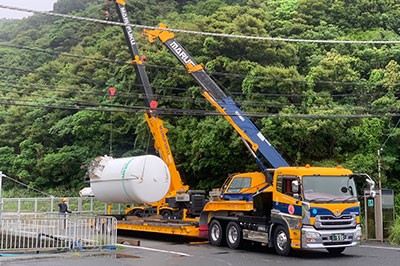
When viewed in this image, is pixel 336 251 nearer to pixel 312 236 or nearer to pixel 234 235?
pixel 312 236

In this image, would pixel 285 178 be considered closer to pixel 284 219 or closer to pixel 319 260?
pixel 284 219

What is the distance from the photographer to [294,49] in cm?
3419

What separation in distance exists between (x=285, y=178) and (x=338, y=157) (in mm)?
12962

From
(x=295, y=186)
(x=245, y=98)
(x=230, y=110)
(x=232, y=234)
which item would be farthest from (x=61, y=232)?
(x=245, y=98)

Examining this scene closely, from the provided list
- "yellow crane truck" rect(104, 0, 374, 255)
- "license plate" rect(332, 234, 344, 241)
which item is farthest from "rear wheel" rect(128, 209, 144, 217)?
"license plate" rect(332, 234, 344, 241)

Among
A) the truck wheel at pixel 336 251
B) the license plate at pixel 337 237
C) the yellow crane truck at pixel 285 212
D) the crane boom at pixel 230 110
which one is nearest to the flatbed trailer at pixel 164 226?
the yellow crane truck at pixel 285 212

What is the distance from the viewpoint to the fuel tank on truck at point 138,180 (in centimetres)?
2084

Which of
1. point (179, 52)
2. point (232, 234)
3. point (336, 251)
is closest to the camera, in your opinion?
point (336, 251)

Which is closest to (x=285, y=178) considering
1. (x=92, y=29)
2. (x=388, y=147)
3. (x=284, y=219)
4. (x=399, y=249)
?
(x=284, y=219)

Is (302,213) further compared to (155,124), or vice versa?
(155,124)

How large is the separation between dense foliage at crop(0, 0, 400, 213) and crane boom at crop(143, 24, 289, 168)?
11.2 ft

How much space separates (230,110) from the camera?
21906mm

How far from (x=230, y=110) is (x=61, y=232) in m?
9.70

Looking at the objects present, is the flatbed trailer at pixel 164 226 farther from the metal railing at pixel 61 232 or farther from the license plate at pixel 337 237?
the license plate at pixel 337 237
